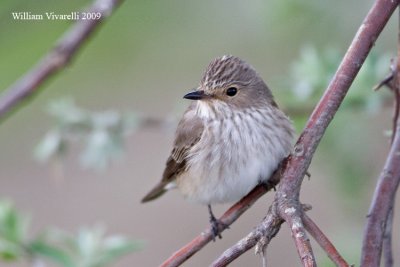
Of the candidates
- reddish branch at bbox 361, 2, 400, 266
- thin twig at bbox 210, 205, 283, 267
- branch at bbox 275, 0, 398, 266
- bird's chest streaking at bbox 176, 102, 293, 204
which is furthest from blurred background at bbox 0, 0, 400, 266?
thin twig at bbox 210, 205, 283, 267

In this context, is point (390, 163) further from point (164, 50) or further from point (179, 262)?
point (164, 50)

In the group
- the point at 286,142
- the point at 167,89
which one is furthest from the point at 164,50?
the point at 286,142

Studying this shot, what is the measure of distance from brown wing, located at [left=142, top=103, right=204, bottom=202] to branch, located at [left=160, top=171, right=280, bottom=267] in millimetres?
864

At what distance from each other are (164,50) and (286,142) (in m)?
4.57

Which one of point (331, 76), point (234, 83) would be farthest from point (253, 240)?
point (331, 76)

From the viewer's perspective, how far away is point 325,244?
258 centimetres

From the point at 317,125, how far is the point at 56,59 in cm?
92

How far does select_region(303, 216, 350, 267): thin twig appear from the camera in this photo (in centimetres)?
249

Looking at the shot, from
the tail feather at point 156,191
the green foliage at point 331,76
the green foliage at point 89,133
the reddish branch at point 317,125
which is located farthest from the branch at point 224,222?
the tail feather at point 156,191

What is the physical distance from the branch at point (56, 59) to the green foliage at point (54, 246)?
1092mm

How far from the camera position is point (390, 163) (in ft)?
10.2

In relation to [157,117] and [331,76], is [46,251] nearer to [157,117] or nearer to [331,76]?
[331,76]

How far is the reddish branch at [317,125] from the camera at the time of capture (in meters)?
2.74

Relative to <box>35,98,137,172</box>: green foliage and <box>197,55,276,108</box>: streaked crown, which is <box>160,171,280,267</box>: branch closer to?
<box>197,55,276,108</box>: streaked crown
